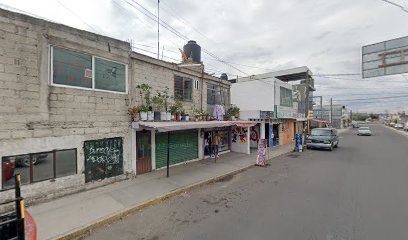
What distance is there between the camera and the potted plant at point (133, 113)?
823cm

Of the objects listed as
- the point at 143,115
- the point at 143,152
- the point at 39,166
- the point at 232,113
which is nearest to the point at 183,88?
the point at 143,115

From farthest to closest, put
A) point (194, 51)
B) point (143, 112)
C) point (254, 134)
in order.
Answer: point (254, 134) < point (194, 51) < point (143, 112)

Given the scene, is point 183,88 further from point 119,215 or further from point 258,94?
point 258,94

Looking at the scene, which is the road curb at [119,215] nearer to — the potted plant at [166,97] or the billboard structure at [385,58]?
the potted plant at [166,97]

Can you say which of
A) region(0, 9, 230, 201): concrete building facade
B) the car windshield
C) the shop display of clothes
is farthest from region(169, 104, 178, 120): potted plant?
the car windshield

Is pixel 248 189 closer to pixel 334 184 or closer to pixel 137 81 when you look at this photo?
pixel 334 184

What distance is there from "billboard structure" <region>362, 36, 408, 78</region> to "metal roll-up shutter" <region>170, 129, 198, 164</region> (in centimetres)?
1106

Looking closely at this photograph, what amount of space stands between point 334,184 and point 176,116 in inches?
294

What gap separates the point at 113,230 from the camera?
478 centimetres

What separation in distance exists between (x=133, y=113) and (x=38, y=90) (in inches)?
123

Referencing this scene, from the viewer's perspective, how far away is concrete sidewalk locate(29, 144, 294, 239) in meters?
4.74

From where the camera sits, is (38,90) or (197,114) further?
(197,114)

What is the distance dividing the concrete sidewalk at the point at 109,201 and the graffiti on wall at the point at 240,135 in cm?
509

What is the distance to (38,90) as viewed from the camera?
19.6 ft
